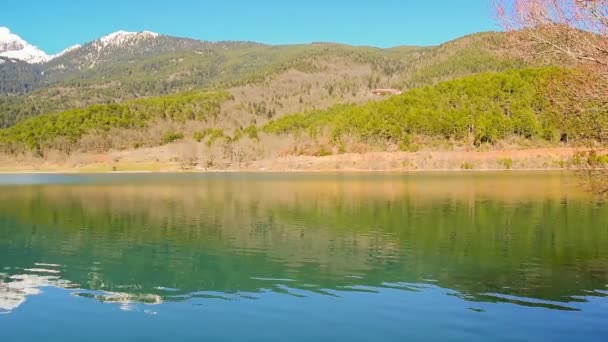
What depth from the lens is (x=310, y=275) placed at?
71.6 feet

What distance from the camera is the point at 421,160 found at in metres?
127

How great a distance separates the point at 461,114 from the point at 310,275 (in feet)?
423

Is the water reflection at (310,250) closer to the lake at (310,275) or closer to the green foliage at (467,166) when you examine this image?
the lake at (310,275)

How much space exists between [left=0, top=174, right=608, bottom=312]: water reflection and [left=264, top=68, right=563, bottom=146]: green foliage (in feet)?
294

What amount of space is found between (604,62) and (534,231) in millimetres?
21337

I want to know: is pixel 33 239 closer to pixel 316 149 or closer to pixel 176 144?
pixel 316 149

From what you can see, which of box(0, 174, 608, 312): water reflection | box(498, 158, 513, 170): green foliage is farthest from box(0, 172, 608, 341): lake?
box(498, 158, 513, 170): green foliage

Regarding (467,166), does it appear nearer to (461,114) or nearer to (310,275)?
(461,114)

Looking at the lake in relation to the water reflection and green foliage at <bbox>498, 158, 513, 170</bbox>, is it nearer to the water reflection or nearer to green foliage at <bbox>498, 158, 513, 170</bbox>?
the water reflection

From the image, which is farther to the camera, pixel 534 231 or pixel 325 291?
pixel 534 231

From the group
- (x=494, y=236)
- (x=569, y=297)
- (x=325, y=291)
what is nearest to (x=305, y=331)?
(x=325, y=291)

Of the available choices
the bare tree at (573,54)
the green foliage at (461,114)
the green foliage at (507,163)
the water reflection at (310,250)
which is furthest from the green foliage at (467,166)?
the bare tree at (573,54)

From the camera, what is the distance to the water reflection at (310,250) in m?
19.8

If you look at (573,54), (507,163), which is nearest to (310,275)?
(573,54)
